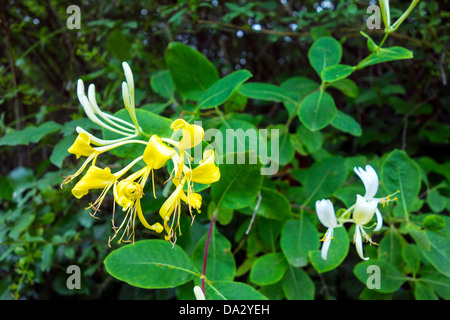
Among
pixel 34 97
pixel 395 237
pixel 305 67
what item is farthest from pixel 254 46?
pixel 395 237

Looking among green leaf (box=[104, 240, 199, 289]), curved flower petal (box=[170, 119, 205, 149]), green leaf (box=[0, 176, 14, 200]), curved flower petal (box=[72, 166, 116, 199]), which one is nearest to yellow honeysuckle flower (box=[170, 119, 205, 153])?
curved flower petal (box=[170, 119, 205, 149])

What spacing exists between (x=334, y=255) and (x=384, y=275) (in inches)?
6.0

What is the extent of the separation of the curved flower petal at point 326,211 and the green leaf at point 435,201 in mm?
458

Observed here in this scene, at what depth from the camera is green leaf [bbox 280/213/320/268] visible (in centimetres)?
70

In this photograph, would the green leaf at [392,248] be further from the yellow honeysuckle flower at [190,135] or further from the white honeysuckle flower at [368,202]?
the yellow honeysuckle flower at [190,135]

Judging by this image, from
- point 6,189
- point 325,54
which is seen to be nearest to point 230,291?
point 325,54

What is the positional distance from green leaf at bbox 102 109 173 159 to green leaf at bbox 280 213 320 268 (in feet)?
1.15

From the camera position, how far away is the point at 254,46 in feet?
4.89

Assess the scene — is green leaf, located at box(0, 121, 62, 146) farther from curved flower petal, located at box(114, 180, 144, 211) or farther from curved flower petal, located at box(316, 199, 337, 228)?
curved flower petal, located at box(316, 199, 337, 228)

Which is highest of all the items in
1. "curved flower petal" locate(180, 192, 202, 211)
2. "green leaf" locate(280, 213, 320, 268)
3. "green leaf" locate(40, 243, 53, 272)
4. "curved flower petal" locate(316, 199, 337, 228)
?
"curved flower petal" locate(180, 192, 202, 211)

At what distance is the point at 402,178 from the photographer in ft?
2.44

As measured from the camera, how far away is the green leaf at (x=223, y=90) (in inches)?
24.4

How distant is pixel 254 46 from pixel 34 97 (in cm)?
88

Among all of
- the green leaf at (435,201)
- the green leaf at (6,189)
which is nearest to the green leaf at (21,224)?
the green leaf at (6,189)
